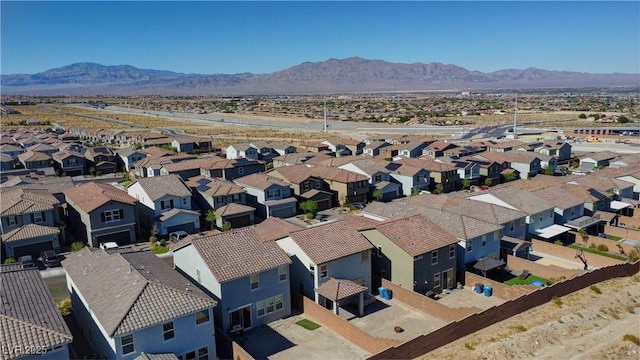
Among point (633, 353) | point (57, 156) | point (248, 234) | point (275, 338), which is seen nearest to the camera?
point (633, 353)

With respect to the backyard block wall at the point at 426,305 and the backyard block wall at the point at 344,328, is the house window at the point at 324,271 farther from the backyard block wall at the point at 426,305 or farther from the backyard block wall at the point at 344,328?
the backyard block wall at the point at 426,305

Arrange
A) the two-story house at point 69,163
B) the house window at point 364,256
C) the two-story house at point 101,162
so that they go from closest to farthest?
the house window at point 364,256 < the two-story house at point 69,163 < the two-story house at point 101,162

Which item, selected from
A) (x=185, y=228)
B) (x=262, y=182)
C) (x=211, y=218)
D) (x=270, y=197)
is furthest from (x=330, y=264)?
(x=262, y=182)

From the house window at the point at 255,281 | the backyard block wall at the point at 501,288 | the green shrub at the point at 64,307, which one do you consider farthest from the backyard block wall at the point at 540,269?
the green shrub at the point at 64,307

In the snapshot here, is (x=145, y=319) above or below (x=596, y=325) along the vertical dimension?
above

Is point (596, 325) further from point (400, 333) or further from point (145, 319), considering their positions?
point (145, 319)

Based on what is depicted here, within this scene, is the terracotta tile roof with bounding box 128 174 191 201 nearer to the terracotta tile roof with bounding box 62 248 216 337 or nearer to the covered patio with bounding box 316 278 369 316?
the terracotta tile roof with bounding box 62 248 216 337

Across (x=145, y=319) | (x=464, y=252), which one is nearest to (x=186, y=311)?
(x=145, y=319)
